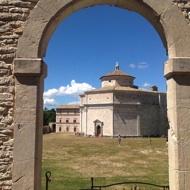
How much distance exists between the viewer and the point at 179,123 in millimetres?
5590

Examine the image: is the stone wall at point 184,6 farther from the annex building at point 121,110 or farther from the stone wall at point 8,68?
the annex building at point 121,110

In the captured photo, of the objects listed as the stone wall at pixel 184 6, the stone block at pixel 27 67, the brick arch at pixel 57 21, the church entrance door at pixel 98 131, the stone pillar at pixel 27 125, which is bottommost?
the church entrance door at pixel 98 131

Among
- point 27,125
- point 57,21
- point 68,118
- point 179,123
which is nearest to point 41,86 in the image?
point 27,125

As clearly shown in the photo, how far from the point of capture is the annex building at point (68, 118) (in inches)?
3110

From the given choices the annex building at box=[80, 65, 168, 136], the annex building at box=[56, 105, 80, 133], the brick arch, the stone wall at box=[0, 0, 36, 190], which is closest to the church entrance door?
the annex building at box=[80, 65, 168, 136]

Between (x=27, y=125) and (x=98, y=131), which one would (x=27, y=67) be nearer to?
(x=27, y=125)

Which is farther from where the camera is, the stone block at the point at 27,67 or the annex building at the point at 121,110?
the annex building at the point at 121,110

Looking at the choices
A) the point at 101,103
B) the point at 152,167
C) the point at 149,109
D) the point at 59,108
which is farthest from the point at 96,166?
the point at 59,108

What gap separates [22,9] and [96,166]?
17.6 meters

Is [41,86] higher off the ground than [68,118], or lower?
lower

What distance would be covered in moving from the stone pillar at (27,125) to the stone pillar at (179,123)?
243 centimetres

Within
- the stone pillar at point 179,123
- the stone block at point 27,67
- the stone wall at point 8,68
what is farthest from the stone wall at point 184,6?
the stone block at point 27,67

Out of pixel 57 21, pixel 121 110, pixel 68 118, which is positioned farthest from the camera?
pixel 68 118

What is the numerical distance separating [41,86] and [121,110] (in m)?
51.5
